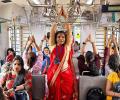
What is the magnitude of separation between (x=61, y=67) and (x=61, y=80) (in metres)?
0.19

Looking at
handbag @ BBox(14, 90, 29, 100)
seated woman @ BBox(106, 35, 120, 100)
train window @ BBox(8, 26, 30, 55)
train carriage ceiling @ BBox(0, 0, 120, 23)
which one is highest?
train carriage ceiling @ BBox(0, 0, 120, 23)

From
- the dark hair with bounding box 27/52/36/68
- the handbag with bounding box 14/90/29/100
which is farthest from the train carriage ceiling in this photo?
the handbag with bounding box 14/90/29/100

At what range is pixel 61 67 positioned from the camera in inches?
156

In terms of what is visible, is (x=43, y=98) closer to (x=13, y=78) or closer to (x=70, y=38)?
(x=13, y=78)

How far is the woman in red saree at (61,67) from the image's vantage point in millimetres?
3969

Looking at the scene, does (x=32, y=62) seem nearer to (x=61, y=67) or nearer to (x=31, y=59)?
(x=31, y=59)

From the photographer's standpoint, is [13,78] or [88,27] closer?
[13,78]

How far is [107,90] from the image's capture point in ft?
12.5

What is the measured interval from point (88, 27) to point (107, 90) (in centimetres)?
408

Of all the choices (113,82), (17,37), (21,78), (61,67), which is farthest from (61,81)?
(17,37)

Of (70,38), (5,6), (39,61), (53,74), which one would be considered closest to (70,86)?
(53,74)

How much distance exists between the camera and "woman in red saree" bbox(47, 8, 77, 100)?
13.0ft

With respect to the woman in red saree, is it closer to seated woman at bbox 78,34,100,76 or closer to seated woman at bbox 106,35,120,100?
seated woman at bbox 106,35,120,100

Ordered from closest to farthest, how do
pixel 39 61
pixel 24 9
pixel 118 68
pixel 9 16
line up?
pixel 118 68
pixel 39 61
pixel 24 9
pixel 9 16
